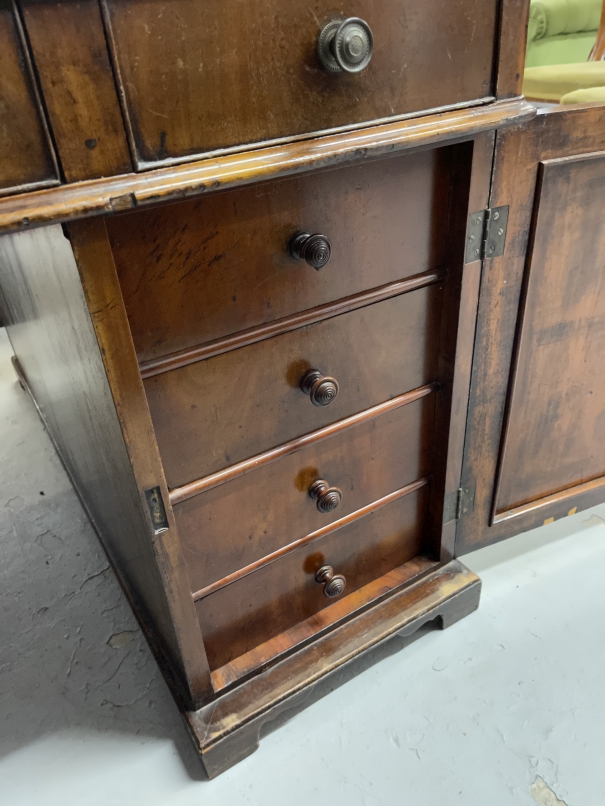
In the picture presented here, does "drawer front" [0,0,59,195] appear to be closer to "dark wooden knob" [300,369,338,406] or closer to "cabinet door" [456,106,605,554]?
"dark wooden knob" [300,369,338,406]

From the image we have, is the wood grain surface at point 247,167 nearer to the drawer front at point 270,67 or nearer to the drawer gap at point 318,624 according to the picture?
the drawer front at point 270,67

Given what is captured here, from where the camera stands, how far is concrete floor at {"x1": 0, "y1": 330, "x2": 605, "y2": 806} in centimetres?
102

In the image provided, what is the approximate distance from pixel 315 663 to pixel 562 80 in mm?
1334

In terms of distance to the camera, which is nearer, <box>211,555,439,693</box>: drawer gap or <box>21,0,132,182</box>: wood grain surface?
<box>21,0,132,182</box>: wood grain surface

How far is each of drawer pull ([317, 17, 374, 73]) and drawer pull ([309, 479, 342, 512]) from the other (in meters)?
0.61

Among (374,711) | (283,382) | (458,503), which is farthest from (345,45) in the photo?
(374,711)

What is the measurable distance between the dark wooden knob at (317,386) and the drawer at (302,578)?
Result: 1.01ft

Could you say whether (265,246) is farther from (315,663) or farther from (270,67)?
(315,663)

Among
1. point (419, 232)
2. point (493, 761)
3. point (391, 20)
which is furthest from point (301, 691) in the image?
point (391, 20)

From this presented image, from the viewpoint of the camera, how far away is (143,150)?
576 millimetres

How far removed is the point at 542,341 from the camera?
41.7 inches

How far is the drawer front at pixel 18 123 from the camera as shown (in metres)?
0.49

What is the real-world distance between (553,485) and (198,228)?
0.95m

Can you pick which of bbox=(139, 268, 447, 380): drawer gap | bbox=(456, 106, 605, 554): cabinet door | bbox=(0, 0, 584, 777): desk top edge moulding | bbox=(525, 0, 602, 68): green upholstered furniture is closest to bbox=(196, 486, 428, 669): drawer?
bbox=(0, 0, 584, 777): desk top edge moulding
